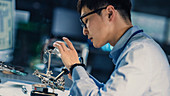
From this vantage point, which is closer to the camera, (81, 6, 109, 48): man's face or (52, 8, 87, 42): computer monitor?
(81, 6, 109, 48): man's face

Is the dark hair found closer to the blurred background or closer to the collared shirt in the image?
the collared shirt

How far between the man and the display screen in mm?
525

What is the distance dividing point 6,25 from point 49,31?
3.37 ft

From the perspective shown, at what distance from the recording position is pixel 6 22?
1363 mm

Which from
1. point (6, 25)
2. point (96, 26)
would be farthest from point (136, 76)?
point (6, 25)

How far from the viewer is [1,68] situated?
111cm

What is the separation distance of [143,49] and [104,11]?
0.28 meters

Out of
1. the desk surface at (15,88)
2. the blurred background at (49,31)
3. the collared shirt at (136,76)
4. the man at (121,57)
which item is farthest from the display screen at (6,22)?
the collared shirt at (136,76)

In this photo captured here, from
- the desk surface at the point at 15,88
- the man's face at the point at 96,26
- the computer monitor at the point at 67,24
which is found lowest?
the desk surface at the point at 15,88

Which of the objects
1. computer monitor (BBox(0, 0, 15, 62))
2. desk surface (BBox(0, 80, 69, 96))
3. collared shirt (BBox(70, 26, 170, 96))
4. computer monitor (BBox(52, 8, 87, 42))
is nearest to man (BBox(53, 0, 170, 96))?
collared shirt (BBox(70, 26, 170, 96))

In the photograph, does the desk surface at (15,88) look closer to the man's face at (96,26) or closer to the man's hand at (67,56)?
the man's hand at (67,56)

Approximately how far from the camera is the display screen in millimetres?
1346

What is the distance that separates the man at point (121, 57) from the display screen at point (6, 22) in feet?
1.72

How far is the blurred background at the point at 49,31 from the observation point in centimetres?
138
